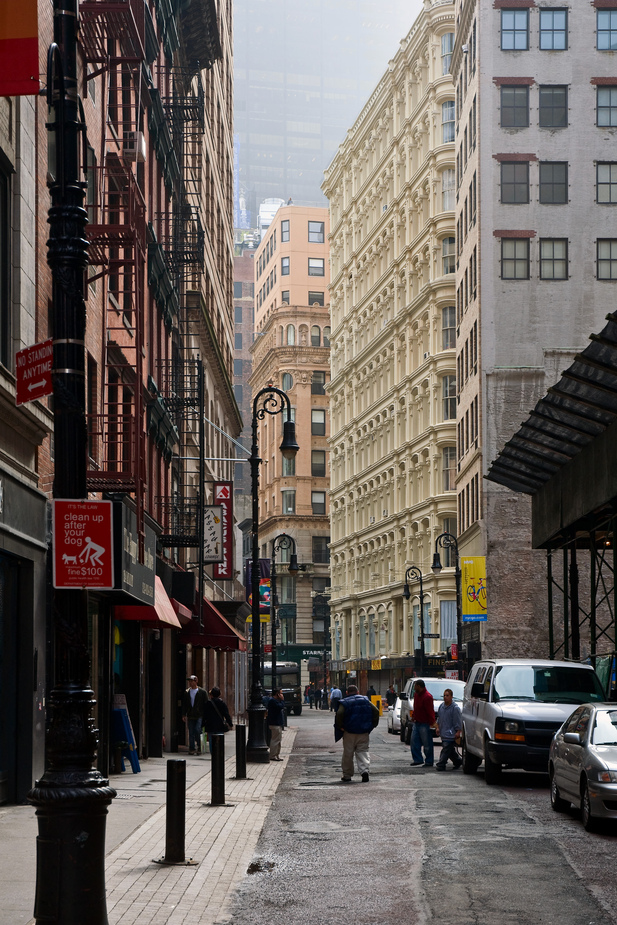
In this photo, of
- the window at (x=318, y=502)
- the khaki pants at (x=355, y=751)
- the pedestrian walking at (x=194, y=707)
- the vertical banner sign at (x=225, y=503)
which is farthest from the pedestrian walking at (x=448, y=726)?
the window at (x=318, y=502)

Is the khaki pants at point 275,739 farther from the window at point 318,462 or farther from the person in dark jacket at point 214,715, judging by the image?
the window at point 318,462

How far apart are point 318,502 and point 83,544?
118861 mm

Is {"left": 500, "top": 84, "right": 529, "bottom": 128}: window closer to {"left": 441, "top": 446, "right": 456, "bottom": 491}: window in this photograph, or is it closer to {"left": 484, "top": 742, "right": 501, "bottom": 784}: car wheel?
{"left": 441, "top": 446, "right": 456, "bottom": 491}: window

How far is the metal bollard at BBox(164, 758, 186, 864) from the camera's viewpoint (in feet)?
39.1

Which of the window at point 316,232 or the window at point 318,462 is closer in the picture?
the window at point 318,462

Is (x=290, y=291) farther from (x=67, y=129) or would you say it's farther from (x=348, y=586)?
(x=67, y=129)

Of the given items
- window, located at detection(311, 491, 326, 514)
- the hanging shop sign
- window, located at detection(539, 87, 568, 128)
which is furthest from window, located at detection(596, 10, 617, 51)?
window, located at detection(311, 491, 326, 514)

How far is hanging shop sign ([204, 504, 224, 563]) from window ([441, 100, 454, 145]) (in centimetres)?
4755

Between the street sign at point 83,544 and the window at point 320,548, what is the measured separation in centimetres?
11634

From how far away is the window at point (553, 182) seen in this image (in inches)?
2302

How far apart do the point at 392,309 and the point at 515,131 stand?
3234cm

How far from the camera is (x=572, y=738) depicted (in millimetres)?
15242

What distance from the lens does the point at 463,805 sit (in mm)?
17828

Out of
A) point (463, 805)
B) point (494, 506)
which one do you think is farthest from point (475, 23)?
point (463, 805)
